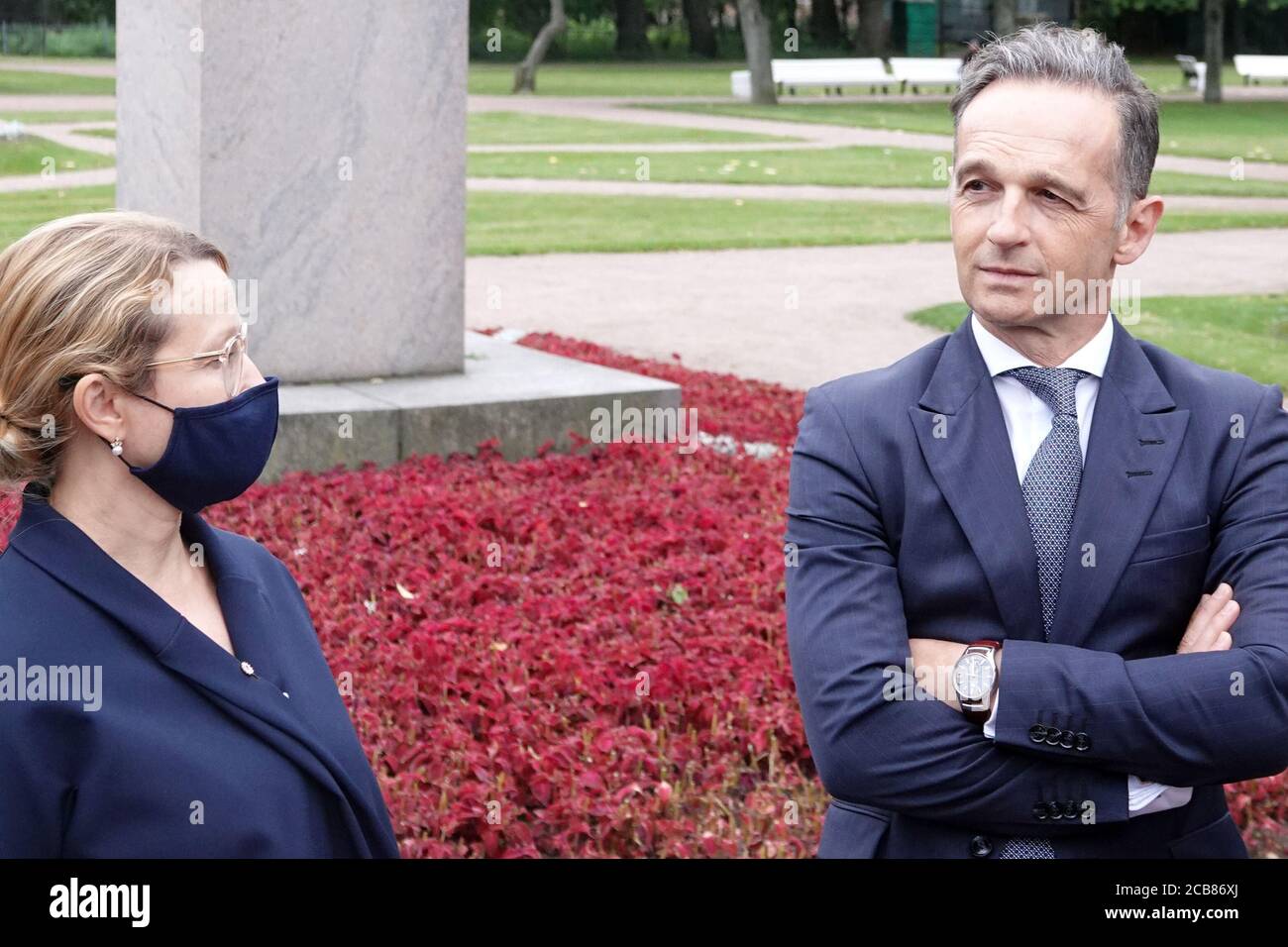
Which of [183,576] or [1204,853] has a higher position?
[183,576]

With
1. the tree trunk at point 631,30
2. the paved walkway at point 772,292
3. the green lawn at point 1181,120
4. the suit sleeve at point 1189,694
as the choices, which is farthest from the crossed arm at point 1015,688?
the tree trunk at point 631,30

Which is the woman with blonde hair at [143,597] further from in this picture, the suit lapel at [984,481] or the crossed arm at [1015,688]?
the suit lapel at [984,481]

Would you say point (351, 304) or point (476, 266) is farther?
point (476, 266)

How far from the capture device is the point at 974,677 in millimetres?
2562

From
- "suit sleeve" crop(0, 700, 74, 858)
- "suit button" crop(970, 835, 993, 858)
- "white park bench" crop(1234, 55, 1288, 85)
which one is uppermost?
"white park bench" crop(1234, 55, 1288, 85)

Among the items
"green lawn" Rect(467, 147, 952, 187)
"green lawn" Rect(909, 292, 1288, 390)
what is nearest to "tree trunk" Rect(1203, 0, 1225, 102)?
"green lawn" Rect(467, 147, 952, 187)

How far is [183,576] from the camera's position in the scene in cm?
277

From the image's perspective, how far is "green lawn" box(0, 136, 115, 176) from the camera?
22.1 m

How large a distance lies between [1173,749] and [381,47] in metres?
6.44

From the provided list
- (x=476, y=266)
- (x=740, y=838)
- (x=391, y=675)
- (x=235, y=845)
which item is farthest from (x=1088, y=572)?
(x=476, y=266)

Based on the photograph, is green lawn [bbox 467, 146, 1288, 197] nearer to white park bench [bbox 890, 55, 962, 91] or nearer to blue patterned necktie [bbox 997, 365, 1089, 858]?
white park bench [bbox 890, 55, 962, 91]

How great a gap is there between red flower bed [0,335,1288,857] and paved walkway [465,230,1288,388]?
4.11 metres
